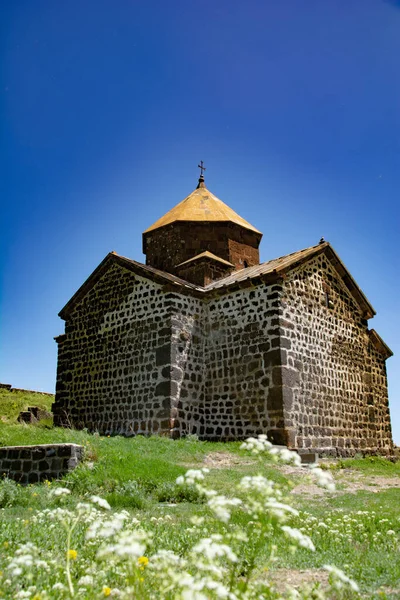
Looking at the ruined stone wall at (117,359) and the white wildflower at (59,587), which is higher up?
the ruined stone wall at (117,359)

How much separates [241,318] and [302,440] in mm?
3764

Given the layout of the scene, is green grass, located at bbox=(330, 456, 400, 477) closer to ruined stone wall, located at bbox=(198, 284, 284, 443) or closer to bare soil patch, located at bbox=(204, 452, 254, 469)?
ruined stone wall, located at bbox=(198, 284, 284, 443)

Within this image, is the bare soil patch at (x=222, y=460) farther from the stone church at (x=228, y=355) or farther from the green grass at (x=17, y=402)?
the green grass at (x=17, y=402)

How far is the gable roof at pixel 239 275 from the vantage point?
1462 centimetres

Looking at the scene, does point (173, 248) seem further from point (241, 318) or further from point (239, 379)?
point (239, 379)

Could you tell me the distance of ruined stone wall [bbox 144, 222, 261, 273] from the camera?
63.3 ft

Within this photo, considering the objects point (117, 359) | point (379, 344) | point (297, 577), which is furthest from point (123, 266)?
point (297, 577)

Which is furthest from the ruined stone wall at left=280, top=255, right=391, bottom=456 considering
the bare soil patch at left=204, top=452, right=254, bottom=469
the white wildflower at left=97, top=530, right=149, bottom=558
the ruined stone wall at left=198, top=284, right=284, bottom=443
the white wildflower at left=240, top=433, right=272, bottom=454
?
the white wildflower at left=97, top=530, right=149, bottom=558

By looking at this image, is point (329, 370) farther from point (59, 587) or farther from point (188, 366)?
point (59, 587)

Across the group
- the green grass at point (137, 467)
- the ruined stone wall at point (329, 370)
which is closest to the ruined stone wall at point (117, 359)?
the green grass at point (137, 467)

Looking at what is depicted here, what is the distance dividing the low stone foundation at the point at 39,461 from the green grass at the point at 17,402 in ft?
46.3

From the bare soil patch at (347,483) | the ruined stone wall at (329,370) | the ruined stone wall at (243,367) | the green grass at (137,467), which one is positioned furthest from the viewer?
the ruined stone wall at (329,370)

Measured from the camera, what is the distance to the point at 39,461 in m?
9.31

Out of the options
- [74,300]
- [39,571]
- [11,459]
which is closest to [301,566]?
[39,571]
